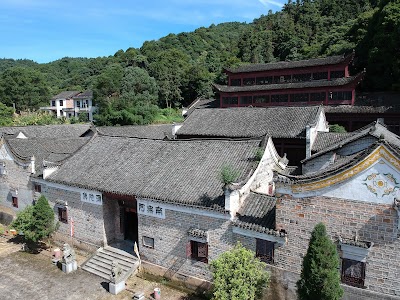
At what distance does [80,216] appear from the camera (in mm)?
17484

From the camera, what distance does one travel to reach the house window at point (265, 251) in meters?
12.1

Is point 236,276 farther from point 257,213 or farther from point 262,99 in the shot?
point 262,99

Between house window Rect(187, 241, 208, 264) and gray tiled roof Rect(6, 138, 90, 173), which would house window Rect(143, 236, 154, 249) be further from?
gray tiled roof Rect(6, 138, 90, 173)

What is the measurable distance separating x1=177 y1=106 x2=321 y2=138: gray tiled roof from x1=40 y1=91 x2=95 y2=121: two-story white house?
142ft

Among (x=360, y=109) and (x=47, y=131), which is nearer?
(x=360, y=109)

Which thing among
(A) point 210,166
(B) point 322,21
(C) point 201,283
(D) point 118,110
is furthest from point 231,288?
(B) point 322,21

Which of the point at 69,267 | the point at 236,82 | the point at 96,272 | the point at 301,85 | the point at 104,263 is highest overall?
the point at 236,82

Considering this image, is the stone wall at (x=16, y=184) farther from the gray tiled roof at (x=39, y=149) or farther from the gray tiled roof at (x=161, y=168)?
the gray tiled roof at (x=161, y=168)

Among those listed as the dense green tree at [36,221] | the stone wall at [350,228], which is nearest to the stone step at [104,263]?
the dense green tree at [36,221]

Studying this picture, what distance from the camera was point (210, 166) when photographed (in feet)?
50.9

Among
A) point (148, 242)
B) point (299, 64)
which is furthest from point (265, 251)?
point (299, 64)

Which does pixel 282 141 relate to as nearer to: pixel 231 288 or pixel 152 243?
pixel 152 243

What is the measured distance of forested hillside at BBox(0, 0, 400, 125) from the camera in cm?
4225

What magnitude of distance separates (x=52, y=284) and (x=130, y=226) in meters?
4.51
